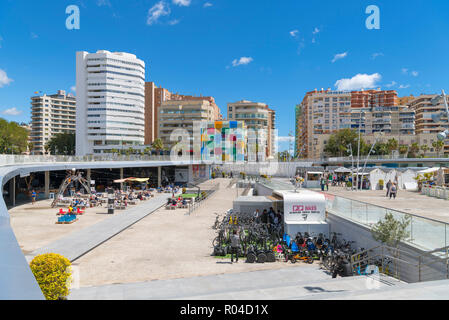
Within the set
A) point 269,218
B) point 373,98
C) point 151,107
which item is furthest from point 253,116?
point 269,218

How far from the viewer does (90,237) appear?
16.7 m

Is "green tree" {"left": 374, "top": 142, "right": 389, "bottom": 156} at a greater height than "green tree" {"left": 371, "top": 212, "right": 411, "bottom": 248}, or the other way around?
"green tree" {"left": 374, "top": 142, "right": 389, "bottom": 156}

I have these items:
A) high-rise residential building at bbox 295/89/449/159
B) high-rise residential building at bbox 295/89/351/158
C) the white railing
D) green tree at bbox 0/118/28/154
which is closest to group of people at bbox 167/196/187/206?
the white railing

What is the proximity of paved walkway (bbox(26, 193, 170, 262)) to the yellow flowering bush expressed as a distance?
21.3 feet

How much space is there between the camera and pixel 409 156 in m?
72.4

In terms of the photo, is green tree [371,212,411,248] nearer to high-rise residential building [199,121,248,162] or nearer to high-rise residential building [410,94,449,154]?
high-rise residential building [199,121,248,162]

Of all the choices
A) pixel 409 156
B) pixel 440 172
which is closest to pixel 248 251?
pixel 440 172

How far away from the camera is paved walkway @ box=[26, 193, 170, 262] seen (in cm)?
1397

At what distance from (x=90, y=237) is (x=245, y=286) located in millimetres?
9825

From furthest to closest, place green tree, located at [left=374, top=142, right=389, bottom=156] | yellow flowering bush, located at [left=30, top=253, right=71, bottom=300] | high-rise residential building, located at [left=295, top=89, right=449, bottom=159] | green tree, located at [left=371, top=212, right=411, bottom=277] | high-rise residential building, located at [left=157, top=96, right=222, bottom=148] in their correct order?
high-rise residential building, located at [left=295, top=89, right=449, bottom=159] → high-rise residential building, located at [left=157, top=96, right=222, bottom=148] → green tree, located at [left=374, top=142, right=389, bottom=156] → green tree, located at [left=371, top=212, right=411, bottom=277] → yellow flowering bush, located at [left=30, top=253, right=71, bottom=300]

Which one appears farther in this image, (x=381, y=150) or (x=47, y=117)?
(x=47, y=117)

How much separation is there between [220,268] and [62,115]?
16041 cm

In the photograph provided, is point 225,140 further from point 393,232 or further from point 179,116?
point 393,232
